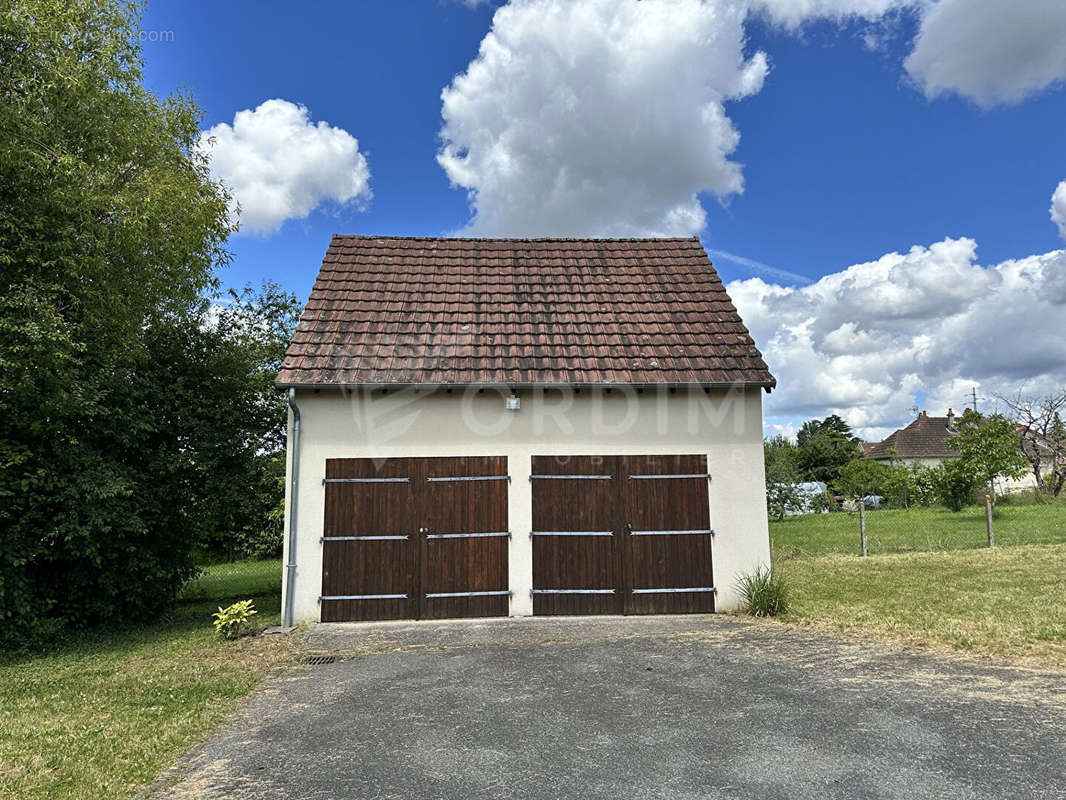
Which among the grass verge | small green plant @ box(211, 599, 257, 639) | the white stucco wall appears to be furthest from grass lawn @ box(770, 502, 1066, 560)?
small green plant @ box(211, 599, 257, 639)

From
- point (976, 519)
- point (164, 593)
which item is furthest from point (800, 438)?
point (164, 593)

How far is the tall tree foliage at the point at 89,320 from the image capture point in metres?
7.25

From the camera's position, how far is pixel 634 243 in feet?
36.3

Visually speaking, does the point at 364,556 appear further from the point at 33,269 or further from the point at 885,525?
the point at 885,525

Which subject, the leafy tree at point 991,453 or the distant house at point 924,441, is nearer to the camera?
the leafy tree at point 991,453

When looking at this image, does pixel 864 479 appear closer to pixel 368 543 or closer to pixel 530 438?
pixel 530 438

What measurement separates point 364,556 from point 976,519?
778 inches

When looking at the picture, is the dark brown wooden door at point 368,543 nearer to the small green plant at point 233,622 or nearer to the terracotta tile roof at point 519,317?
the small green plant at point 233,622

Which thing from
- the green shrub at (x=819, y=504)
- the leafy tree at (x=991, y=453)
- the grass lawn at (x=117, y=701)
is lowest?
the grass lawn at (x=117, y=701)

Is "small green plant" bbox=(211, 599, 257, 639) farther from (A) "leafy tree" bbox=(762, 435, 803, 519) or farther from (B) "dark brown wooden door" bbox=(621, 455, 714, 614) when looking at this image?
(A) "leafy tree" bbox=(762, 435, 803, 519)

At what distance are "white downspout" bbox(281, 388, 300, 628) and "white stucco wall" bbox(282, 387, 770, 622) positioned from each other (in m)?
0.05

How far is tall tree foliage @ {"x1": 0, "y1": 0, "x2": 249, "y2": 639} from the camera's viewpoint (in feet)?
23.8

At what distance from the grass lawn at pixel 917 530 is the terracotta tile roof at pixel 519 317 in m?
6.83

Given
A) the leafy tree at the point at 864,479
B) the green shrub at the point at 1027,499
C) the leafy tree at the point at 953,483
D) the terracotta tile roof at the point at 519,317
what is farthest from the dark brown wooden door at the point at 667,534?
the leafy tree at the point at 864,479
